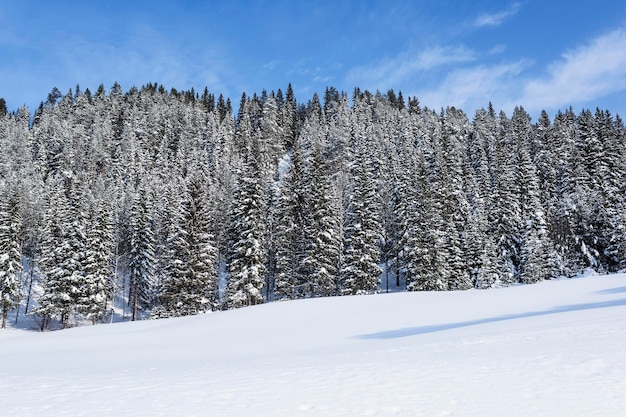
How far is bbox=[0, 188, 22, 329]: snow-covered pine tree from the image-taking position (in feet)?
153

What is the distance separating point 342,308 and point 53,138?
10570 cm

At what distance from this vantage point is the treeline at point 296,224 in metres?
44.1

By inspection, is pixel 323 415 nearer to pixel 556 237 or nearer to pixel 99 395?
pixel 99 395

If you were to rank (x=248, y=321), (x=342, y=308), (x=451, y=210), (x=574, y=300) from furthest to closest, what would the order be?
1. (x=451, y=210)
2. (x=342, y=308)
3. (x=248, y=321)
4. (x=574, y=300)

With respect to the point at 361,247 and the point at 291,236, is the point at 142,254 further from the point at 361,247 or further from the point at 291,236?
the point at 361,247

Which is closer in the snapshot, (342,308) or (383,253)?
(342,308)

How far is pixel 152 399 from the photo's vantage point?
24.5 ft

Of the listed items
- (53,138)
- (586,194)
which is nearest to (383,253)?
(586,194)

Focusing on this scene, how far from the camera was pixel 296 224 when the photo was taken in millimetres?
51375

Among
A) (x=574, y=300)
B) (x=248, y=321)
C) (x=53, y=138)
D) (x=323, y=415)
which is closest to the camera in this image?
(x=323, y=415)

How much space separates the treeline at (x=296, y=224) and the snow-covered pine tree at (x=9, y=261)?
0.15m

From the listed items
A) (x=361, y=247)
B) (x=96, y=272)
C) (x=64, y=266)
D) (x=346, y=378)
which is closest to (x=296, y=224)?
(x=361, y=247)

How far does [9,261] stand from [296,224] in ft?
103

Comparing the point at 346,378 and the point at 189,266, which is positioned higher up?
the point at 189,266
